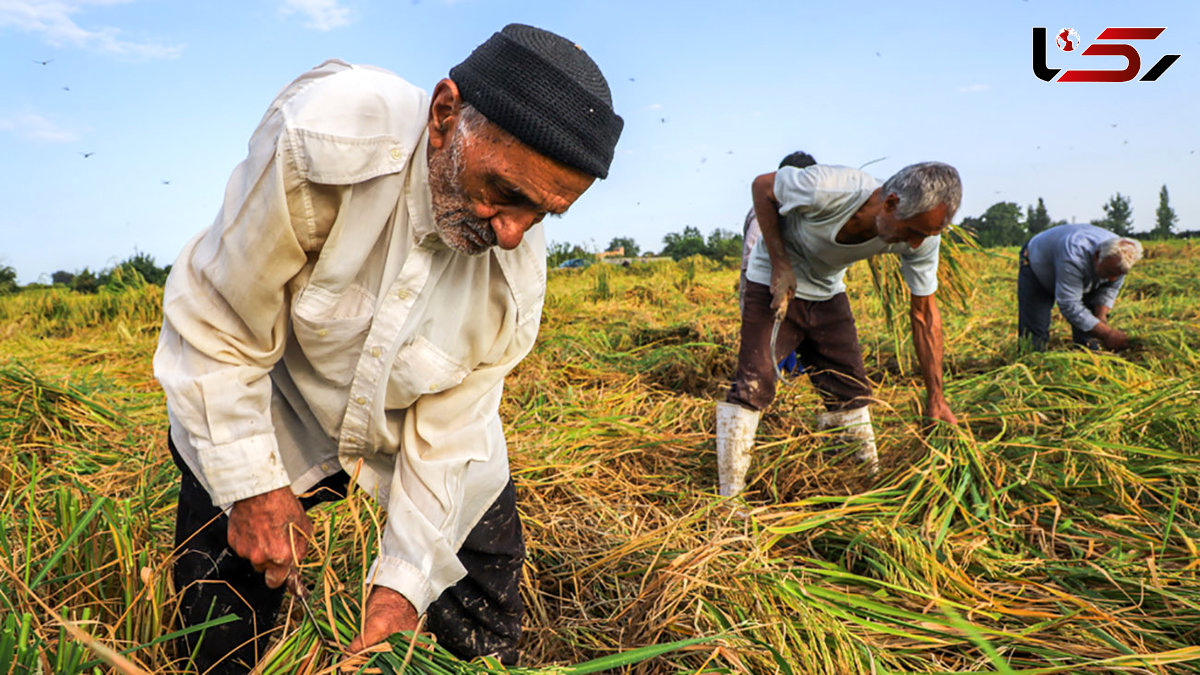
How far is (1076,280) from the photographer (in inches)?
199

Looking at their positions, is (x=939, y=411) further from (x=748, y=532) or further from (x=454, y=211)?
(x=454, y=211)

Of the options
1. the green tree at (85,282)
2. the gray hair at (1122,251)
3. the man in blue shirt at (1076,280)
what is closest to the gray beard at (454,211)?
the man in blue shirt at (1076,280)

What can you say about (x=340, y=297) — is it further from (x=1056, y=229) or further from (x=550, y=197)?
(x=1056, y=229)

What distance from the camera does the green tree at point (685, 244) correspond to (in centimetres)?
1284

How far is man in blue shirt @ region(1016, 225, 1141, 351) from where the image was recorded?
16.1 ft

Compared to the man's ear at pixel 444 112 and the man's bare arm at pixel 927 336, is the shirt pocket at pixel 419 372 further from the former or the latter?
the man's bare arm at pixel 927 336

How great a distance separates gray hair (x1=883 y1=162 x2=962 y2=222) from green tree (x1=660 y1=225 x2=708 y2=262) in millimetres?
9885

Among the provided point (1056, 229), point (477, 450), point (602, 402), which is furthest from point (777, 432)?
point (1056, 229)

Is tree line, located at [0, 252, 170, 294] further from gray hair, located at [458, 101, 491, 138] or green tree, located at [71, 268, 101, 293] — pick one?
gray hair, located at [458, 101, 491, 138]

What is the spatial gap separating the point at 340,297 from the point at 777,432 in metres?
2.40

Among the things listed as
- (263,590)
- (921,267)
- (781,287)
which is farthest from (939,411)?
(263,590)

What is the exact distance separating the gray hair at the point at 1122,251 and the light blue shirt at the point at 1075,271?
6cm

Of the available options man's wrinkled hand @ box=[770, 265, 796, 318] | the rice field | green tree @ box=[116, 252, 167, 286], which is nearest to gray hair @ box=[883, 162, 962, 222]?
man's wrinkled hand @ box=[770, 265, 796, 318]

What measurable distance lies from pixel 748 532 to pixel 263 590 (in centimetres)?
152
